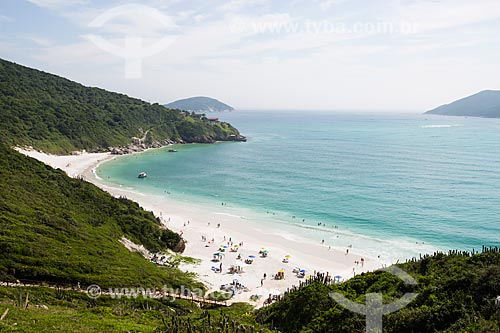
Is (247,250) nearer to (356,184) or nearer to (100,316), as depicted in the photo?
(100,316)

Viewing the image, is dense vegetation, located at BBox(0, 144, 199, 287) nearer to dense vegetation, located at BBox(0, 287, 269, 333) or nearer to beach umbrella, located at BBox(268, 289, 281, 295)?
dense vegetation, located at BBox(0, 287, 269, 333)

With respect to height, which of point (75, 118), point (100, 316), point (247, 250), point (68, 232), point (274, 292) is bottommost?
point (274, 292)

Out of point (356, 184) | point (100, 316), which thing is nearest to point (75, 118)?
point (356, 184)

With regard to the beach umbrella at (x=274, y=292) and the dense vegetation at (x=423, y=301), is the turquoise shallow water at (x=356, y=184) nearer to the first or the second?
the beach umbrella at (x=274, y=292)

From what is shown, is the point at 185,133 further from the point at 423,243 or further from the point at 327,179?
the point at 423,243

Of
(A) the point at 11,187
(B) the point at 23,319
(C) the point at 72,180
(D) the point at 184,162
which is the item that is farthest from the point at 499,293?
(D) the point at 184,162

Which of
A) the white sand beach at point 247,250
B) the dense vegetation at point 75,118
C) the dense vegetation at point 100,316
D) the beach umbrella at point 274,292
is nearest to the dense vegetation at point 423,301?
the dense vegetation at point 100,316

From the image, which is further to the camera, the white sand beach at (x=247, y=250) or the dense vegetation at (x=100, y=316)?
the white sand beach at (x=247, y=250)
